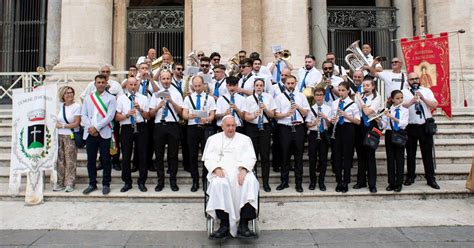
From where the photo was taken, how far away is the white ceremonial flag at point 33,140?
21.3ft

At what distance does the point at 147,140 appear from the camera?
22.3 ft

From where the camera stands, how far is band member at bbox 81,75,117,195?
6586mm

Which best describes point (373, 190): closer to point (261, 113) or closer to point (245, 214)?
point (261, 113)

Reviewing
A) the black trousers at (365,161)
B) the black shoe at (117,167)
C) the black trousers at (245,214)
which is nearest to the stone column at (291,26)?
the black trousers at (365,161)

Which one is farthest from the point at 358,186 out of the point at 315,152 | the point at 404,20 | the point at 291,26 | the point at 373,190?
the point at 404,20

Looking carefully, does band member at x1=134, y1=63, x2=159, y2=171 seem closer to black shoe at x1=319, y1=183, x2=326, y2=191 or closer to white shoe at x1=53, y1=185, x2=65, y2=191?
white shoe at x1=53, y1=185, x2=65, y2=191

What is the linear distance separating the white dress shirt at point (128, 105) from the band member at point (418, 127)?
4.76m

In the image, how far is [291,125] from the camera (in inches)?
263

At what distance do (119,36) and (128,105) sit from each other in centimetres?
851

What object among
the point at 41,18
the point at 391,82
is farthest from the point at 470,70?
the point at 41,18

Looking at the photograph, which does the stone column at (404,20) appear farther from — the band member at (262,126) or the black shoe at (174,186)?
the black shoe at (174,186)

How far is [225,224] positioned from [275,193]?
1941 mm

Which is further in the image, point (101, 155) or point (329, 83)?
point (329, 83)

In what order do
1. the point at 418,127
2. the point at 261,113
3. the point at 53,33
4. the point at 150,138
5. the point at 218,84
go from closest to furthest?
the point at 261,113 → the point at 418,127 → the point at 218,84 → the point at 150,138 → the point at 53,33
